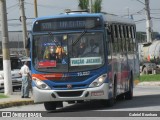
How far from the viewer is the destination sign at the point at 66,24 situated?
797 inches

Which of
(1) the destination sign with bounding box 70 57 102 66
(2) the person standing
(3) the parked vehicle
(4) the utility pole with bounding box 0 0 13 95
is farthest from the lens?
(3) the parked vehicle

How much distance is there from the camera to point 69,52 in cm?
2005

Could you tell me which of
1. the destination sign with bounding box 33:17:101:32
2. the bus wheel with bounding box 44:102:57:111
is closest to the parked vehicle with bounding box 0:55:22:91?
the bus wheel with bounding box 44:102:57:111

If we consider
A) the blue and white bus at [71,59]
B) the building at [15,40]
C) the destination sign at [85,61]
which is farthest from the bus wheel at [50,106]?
the building at [15,40]

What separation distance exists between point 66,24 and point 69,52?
0.98 metres

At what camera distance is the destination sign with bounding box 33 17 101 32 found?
797 inches

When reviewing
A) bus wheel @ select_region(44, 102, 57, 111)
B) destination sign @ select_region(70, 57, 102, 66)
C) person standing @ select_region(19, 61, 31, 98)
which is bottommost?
bus wheel @ select_region(44, 102, 57, 111)

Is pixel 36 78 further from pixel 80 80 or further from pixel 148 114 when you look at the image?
pixel 148 114

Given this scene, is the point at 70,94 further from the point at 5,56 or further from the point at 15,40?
the point at 15,40

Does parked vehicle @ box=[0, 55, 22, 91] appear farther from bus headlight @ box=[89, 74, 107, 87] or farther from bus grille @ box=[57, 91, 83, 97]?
bus headlight @ box=[89, 74, 107, 87]

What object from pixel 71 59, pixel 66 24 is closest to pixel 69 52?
pixel 71 59

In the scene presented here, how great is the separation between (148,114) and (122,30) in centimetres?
722

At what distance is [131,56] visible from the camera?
Answer: 87.2 ft

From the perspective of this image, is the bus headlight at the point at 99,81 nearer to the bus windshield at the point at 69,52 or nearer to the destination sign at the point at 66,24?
the bus windshield at the point at 69,52
